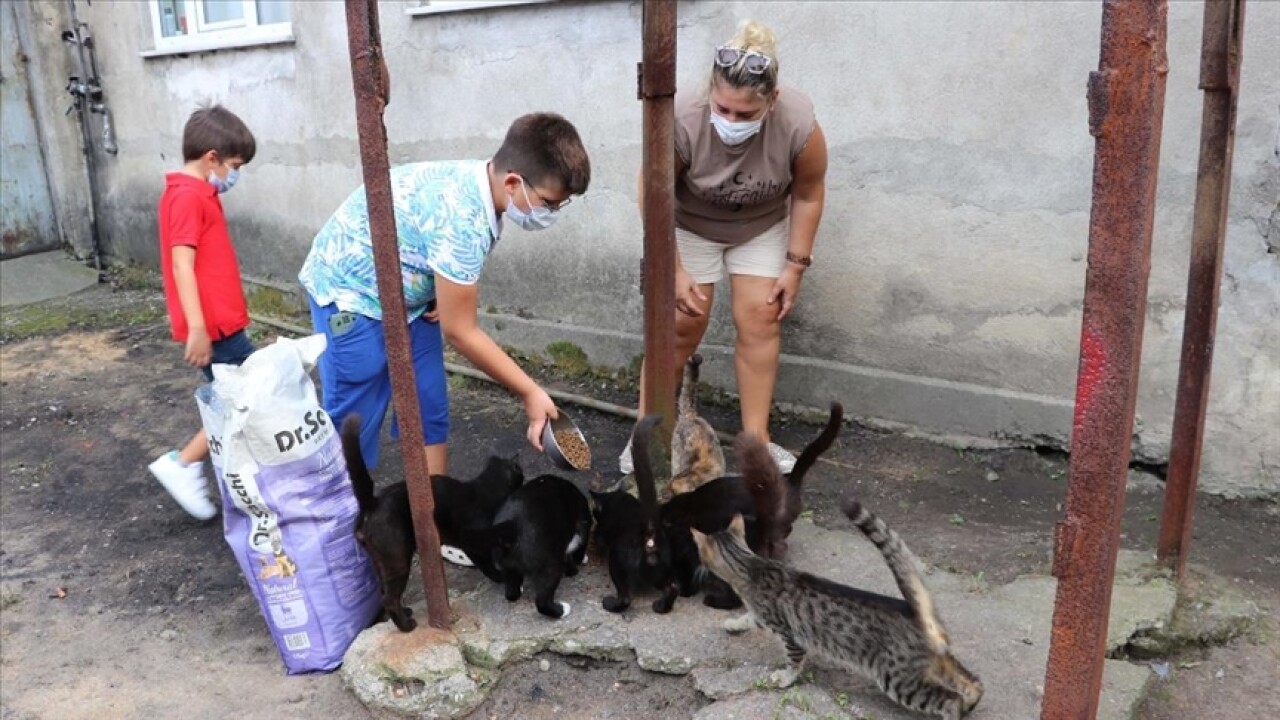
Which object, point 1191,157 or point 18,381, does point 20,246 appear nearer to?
point 18,381

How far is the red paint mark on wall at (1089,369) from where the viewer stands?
1.86m

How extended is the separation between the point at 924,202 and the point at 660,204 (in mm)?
1486

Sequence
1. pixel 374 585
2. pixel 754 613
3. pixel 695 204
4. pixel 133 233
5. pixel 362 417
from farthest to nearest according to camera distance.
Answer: pixel 133 233 < pixel 695 204 < pixel 362 417 < pixel 374 585 < pixel 754 613

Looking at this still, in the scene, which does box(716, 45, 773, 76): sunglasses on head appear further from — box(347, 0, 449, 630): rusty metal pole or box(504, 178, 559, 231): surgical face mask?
box(347, 0, 449, 630): rusty metal pole

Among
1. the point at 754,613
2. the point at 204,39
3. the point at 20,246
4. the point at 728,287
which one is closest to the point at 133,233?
the point at 20,246

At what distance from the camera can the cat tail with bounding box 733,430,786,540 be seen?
2.96 meters

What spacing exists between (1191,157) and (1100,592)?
2520 mm

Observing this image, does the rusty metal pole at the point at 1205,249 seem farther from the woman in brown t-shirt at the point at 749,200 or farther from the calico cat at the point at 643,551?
the calico cat at the point at 643,551

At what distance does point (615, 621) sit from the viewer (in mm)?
3164

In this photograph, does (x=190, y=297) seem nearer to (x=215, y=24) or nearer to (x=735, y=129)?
(x=735, y=129)

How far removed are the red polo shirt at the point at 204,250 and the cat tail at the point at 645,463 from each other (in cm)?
199

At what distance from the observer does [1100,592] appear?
1978 mm

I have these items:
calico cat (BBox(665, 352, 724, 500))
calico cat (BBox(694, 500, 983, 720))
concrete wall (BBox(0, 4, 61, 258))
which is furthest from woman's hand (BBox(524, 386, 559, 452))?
concrete wall (BBox(0, 4, 61, 258))

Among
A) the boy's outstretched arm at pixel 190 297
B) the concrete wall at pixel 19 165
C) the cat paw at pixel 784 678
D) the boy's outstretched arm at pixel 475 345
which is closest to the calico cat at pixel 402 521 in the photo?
the boy's outstretched arm at pixel 475 345
